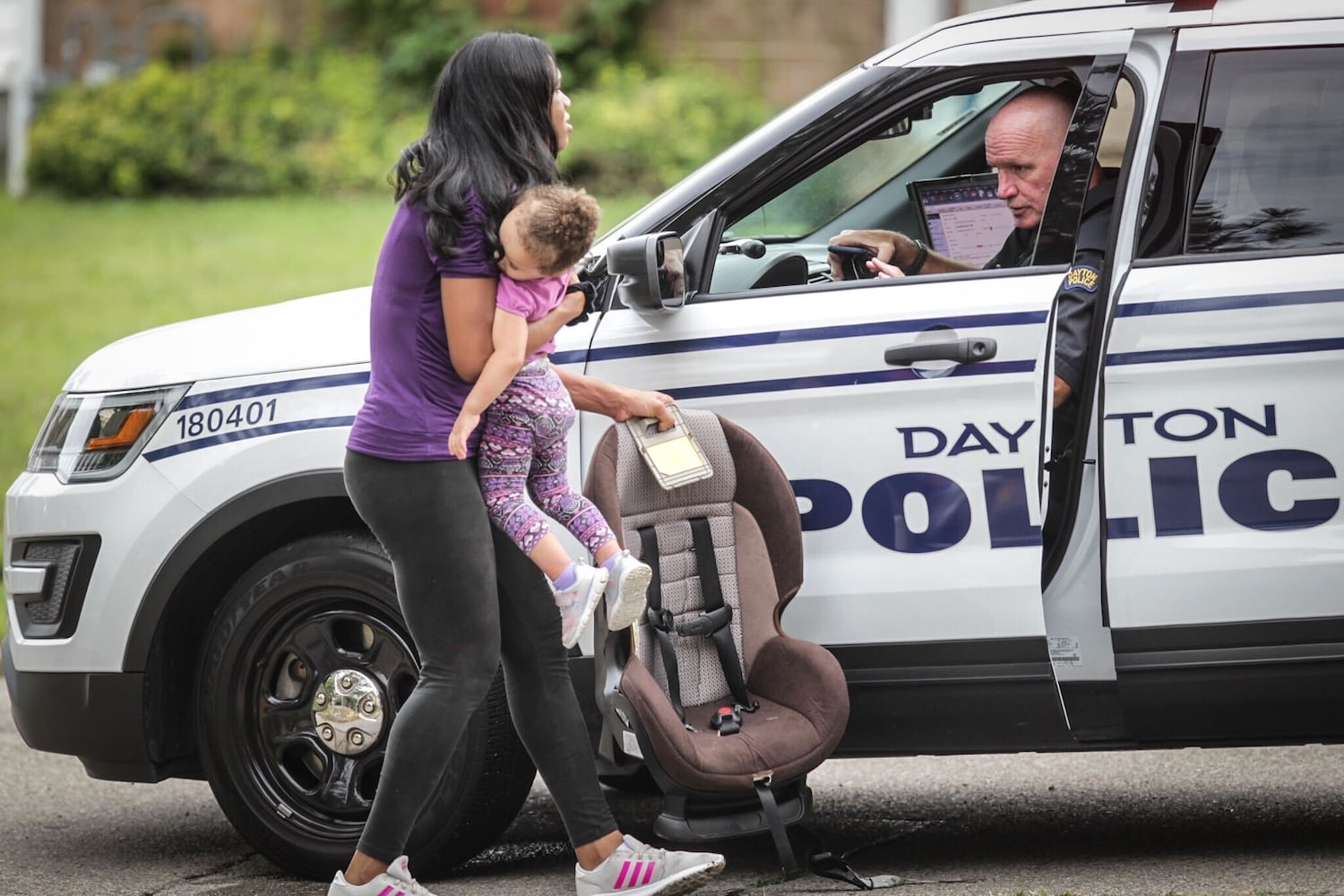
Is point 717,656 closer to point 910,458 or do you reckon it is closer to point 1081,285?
point 910,458

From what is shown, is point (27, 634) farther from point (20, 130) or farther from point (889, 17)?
point (20, 130)

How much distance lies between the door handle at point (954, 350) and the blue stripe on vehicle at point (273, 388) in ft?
4.21

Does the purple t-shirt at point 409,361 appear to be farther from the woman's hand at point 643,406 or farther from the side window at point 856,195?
the side window at point 856,195

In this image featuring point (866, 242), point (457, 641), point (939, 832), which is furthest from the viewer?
point (939, 832)

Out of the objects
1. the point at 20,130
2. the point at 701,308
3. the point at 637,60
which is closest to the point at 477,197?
the point at 701,308

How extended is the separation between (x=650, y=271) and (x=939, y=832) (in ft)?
5.98

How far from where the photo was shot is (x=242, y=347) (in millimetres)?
4348

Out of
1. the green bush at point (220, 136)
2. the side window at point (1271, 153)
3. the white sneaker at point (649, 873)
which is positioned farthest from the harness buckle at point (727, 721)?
the green bush at point (220, 136)

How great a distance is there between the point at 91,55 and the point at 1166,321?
18.3m

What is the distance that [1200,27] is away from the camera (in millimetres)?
3982

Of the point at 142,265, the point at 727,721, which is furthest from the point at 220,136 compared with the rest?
the point at 727,721

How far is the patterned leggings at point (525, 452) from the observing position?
3.58 m

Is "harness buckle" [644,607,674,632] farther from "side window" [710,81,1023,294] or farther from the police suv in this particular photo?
"side window" [710,81,1023,294]

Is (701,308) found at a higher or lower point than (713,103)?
lower
